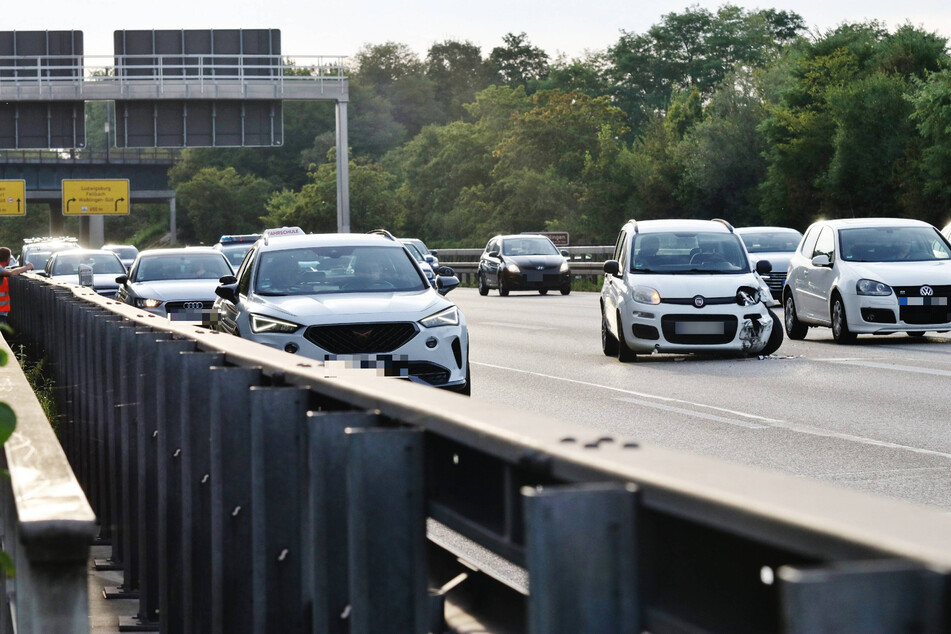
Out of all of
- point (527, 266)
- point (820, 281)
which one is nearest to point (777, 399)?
point (820, 281)

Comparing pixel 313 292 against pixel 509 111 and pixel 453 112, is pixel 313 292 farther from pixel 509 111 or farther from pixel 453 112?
pixel 453 112

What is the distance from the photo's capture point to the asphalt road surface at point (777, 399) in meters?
10.5

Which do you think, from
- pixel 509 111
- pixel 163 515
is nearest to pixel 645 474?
pixel 163 515

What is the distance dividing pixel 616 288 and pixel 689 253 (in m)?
1.04

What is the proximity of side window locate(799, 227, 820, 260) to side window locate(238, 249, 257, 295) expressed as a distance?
9702mm

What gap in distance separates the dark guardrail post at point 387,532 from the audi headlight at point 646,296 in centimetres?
1592

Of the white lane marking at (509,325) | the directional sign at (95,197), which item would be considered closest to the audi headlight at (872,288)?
the white lane marking at (509,325)

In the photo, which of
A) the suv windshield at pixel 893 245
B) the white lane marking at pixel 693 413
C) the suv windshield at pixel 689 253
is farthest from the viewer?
the suv windshield at pixel 893 245

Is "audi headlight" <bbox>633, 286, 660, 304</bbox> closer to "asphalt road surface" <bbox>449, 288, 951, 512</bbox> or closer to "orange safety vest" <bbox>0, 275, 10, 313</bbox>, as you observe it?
"asphalt road surface" <bbox>449, 288, 951, 512</bbox>

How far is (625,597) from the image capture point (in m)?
2.24

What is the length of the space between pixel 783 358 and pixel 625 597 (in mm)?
17529

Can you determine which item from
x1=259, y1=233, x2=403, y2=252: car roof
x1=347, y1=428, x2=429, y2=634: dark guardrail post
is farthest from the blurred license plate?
x1=347, y1=428, x2=429, y2=634: dark guardrail post

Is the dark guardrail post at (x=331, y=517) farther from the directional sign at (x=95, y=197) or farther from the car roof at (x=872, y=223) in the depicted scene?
the directional sign at (x=95, y=197)

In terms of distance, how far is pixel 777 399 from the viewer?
48.1ft
